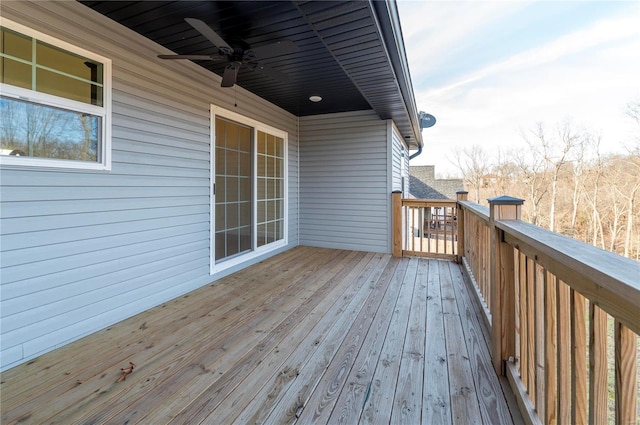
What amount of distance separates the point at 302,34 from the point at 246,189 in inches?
90.2

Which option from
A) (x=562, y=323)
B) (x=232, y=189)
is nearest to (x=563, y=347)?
(x=562, y=323)

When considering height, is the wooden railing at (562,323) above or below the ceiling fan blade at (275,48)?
below

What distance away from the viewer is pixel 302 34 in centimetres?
272

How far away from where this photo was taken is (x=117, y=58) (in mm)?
2496

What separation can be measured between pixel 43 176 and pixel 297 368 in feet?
7.41

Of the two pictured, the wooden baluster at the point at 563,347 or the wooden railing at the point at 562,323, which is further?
the wooden baluster at the point at 563,347

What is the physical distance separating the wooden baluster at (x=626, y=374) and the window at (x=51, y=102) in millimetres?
3080

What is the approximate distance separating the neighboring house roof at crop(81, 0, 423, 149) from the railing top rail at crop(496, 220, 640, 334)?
2.02m

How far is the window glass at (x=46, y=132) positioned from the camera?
6.19 ft

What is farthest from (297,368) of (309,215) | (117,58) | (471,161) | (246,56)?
(471,161)

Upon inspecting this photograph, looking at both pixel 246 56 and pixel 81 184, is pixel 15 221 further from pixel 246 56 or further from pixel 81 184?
pixel 246 56

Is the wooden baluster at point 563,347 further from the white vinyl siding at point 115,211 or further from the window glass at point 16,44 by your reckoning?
the window glass at point 16,44

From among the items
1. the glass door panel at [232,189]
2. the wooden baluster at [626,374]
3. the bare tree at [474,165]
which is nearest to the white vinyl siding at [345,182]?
the glass door panel at [232,189]

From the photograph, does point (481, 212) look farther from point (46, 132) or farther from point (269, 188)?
point (46, 132)
